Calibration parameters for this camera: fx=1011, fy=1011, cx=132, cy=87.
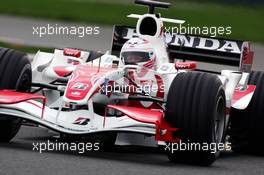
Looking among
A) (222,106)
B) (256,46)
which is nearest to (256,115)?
(222,106)

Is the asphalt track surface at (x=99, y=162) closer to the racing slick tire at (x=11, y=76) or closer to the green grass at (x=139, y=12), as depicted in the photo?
the racing slick tire at (x=11, y=76)

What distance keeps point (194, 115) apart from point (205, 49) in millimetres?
3008

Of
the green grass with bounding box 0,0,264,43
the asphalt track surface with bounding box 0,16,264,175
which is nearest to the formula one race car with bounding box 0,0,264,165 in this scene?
the asphalt track surface with bounding box 0,16,264,175

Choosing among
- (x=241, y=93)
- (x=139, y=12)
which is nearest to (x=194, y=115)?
(x=241, y=93)

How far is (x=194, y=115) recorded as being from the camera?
1011 centimetres

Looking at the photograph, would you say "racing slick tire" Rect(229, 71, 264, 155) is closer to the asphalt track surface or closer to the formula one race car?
the formula one race car

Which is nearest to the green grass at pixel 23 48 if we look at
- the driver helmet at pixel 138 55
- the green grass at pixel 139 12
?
the green grass at pixel 139 12

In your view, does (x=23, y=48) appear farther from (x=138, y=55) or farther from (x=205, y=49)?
(x=138, y=55)

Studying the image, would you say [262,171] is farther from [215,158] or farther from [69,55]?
[69,55]

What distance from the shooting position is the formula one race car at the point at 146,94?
1012 centimetres

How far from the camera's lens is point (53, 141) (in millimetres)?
11625

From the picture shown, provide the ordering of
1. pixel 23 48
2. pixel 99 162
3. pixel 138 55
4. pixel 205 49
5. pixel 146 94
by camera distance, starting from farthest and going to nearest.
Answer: pixel 23 48 < pixel 205 49 < pixel 138 55 < pixel 146 94 < pixel 99 162

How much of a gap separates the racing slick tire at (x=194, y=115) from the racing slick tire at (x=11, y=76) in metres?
1.91

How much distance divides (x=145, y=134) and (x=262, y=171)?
1.38 m
